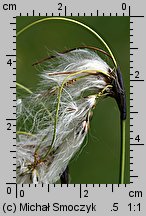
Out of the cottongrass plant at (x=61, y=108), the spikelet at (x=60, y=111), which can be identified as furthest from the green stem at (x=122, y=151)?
the spikelet at (x=60, y=111)

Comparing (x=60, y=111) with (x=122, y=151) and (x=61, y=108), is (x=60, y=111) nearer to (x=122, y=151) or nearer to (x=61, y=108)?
(x=61, y=108)

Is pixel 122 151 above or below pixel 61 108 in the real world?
below

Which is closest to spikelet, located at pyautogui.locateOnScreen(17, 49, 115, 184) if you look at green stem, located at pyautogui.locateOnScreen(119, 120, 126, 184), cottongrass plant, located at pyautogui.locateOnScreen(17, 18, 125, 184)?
cottongrass plant, located at pyautogui.locateOnScreen(17, 18, 125, 184)

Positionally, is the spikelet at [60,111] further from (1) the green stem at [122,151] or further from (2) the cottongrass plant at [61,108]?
(1) the green stem at [122,151]

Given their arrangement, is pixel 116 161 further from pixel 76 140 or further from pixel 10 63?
pixel 10 63

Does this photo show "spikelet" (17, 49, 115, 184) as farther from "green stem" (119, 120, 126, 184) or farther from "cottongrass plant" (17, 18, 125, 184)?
"green stem" (119, 120, 126, 184)

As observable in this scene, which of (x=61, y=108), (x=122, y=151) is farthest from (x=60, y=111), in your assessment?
(x=122, y=151)
